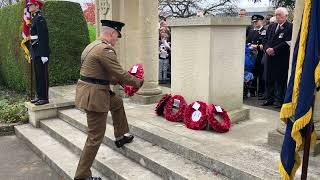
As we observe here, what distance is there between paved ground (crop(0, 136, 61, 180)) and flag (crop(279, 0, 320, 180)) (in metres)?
3.43

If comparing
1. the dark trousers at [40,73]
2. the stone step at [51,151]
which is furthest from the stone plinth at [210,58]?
the dark trousers at [40,73]

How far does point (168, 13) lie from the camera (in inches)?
840

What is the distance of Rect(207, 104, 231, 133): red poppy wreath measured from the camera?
16.9 feet

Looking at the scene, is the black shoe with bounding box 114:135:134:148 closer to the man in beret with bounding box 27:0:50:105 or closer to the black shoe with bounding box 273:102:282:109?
the man in beret with bounding box 27:0:50:105

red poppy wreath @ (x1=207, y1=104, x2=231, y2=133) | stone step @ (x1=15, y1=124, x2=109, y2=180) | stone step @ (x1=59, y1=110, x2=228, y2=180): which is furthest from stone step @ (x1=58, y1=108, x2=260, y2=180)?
stone step @ (x1=15, y1=124, x2=109, y2=180)

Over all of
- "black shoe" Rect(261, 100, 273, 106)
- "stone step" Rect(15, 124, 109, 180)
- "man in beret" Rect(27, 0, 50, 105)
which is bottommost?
"stone step" Rect(15, 124, 109, 180)

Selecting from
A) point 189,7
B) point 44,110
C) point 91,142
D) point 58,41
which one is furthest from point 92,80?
point 189,7

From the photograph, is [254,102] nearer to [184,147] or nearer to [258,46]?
[258,46]

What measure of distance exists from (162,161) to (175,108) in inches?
59.0

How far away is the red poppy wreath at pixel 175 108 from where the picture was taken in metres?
5.73

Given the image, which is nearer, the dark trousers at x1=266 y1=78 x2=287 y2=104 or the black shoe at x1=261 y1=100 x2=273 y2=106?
the dark trousers at x1=266 y1=78 x2=287 y2=104

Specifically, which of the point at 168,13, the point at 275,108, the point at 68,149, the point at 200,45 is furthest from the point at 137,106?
the point at 168,13

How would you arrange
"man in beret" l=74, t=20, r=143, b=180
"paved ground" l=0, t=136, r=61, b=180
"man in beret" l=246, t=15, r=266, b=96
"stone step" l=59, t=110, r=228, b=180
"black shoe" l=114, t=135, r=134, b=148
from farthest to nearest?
"man in beret" l=246, t=15, r=266, b=96 < "paved ground" l=0, t=136, r=61, b=180 < "black shoe" l=114, t=135, r=134, b=148 < "man in beret" l=74, t=20, r=143, b=180 < "stone step" l=59, t=110, r=228, b=180

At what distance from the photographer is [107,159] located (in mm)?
5129
